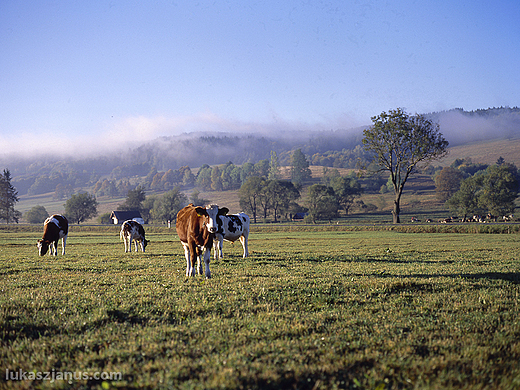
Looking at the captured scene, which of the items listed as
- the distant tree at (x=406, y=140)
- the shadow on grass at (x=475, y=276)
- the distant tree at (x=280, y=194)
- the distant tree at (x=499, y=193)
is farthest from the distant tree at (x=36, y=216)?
the shadow on grass at (x=475, y=276)

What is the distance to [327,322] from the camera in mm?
7629

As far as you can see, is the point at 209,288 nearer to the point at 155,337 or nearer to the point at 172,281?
the point at 172,281

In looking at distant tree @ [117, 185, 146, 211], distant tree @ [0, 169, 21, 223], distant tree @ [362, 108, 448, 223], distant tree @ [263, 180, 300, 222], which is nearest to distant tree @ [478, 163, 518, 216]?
distant tree @ [362, 108, 448, 223]

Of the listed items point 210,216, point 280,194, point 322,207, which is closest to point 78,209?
point 280,194

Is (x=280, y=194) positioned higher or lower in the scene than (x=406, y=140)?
lower

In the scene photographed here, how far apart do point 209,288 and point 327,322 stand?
15.4ft

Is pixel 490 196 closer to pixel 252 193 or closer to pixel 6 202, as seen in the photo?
pixel 252 193

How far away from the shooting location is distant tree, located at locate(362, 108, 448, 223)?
7269 cm

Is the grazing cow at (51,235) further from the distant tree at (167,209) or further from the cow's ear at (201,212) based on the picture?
the distant tree at (167,209)

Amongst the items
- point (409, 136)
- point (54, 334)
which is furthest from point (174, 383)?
point (409, 136)
